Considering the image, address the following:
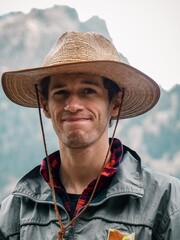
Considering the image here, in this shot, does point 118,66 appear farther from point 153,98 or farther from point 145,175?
point 145,175

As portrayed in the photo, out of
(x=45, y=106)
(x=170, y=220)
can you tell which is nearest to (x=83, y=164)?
(x=45, y=106)

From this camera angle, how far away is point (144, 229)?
257 centimetres

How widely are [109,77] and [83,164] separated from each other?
50 cm

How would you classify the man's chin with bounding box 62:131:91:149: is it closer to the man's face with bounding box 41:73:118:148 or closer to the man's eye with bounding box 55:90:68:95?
the man's face with bounding box 41:73:118:148

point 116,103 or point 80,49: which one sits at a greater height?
point 80,49

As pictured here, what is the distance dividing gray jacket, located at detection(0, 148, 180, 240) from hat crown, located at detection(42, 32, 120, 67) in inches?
23.4

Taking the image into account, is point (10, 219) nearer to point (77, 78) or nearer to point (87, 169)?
point (87, 169)

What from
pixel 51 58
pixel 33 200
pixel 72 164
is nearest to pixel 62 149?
pixel 72 164

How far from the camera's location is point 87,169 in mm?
2936

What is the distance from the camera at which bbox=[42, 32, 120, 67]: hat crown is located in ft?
9.11

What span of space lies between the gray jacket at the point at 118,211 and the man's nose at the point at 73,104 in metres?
0.41

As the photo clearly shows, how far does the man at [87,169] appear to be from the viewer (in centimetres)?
262

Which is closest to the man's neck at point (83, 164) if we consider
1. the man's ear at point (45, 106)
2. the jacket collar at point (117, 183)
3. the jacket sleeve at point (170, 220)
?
the jacket collar at point (117, 183)

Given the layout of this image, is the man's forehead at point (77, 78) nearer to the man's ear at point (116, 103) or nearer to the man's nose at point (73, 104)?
the man's nose at point (73, 104)
